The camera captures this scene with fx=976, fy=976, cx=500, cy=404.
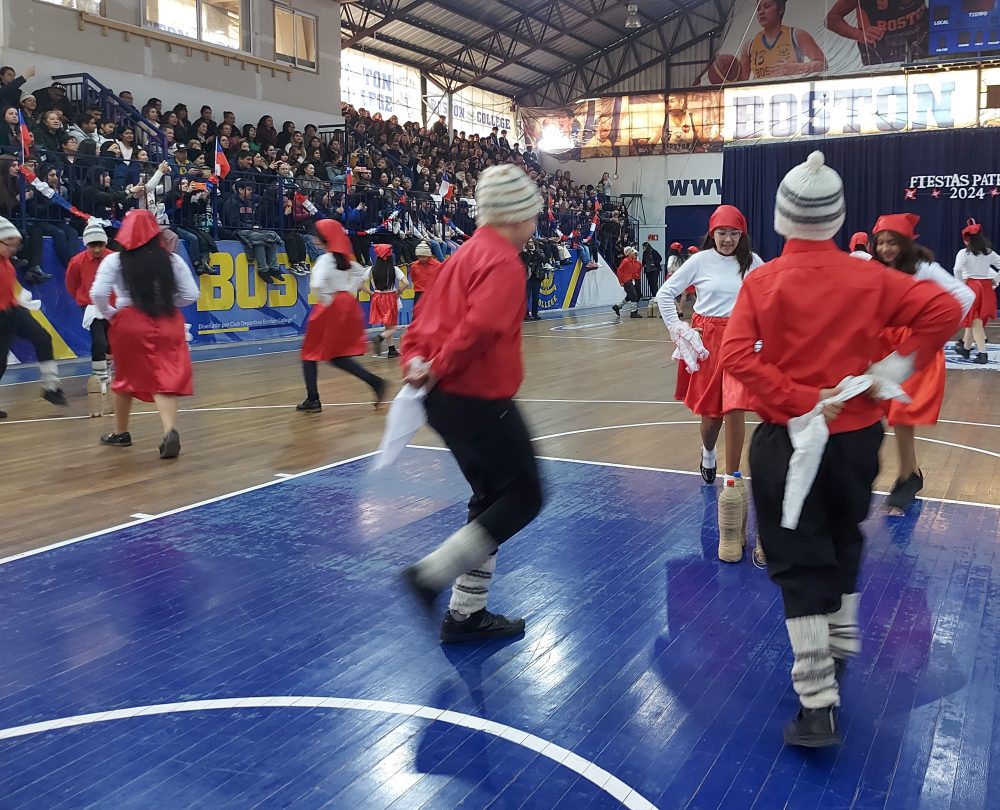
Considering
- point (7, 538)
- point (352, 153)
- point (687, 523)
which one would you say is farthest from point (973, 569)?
point (352, 153)

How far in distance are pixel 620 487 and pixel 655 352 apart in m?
8.59

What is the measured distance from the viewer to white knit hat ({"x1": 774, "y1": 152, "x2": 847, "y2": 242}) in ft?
8.96

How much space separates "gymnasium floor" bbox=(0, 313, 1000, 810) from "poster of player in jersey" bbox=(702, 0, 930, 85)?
22.2 meters

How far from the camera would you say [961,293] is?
363 centimetres

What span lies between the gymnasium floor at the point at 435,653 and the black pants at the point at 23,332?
4.35 feet

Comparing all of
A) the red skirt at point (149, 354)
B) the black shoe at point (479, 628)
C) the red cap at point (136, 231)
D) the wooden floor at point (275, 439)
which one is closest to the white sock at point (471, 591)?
the black shoe at point (479, 628)

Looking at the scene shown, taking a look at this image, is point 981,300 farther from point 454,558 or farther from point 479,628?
point 454,558

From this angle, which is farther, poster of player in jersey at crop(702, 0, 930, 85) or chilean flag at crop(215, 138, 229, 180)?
poster of player in jersey at crop(702, 0, 930, 85)

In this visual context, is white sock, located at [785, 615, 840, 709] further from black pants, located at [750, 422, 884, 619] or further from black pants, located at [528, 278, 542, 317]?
black pants, located at [528, 278, 542, 317]

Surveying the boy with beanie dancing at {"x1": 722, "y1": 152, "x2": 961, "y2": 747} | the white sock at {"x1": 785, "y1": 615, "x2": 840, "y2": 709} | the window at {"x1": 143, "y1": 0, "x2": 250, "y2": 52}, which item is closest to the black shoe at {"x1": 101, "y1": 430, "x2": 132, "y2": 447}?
the boy with beanie dancing at {"x1": 722, "y1": 152, "x2": 961, "y2": 747}

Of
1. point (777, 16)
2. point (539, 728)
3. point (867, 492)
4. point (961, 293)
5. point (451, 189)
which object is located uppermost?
point (777, 16)

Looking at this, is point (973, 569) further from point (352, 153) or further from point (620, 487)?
point (352, 153)

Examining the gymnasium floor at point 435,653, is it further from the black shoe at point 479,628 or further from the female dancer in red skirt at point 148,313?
the female dancer in red skirt at point 148,313

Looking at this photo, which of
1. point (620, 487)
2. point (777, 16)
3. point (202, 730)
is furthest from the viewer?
point (777, 16)
